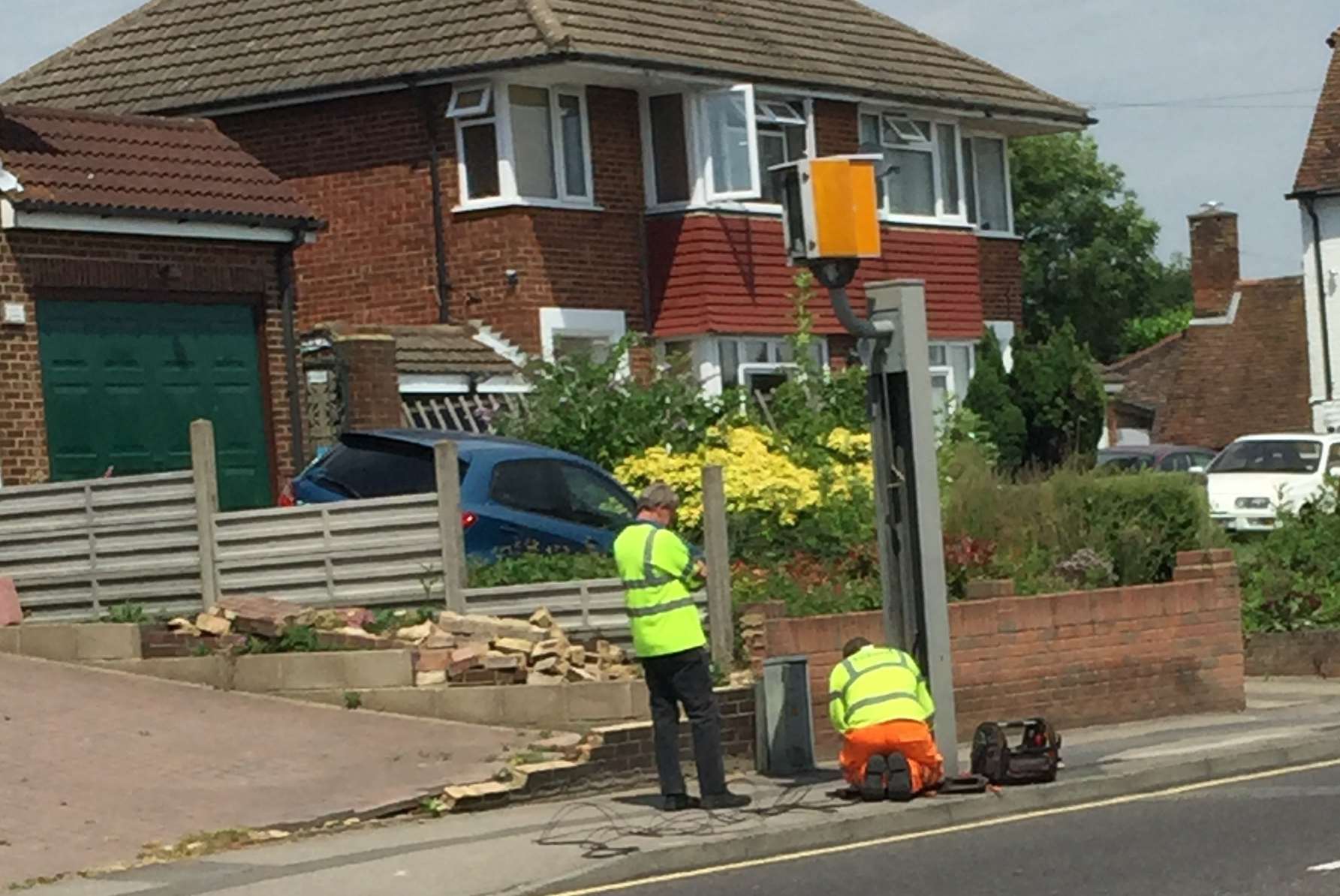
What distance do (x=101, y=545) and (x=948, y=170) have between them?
63.6 feet

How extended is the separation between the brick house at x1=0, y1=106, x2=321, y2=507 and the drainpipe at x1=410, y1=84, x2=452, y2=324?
5424 mm

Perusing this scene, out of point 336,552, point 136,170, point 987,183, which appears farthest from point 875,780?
point 987,183

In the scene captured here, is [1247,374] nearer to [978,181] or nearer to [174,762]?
[978,181]

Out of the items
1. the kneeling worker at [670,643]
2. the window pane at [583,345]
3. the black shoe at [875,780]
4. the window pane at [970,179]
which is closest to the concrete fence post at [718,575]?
the kneeling worker at [670,643]

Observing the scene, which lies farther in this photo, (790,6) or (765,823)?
(790,6)

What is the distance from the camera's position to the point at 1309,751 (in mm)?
17281

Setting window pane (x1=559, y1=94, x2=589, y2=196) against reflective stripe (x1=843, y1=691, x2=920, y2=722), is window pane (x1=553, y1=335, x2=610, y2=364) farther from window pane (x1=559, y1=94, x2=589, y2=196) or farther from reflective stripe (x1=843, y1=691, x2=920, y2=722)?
reflective stripe (x1=843, y1=691, x2=920, y2=722)

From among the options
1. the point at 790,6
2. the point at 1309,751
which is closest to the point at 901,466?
the point at 1309,751

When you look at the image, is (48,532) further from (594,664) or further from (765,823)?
(765,823)

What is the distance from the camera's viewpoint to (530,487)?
19766 millimetres

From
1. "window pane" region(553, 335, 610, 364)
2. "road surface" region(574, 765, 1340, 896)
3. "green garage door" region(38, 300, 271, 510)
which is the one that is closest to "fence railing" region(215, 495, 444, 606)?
"green garage door" region(38, 300, 271, 510)

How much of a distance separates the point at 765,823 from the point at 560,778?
1.95 meters

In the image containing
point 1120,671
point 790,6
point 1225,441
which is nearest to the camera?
point 1120,671

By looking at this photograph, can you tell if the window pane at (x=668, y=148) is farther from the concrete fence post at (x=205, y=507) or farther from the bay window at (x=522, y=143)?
the concrete fence post at (x=205, y=507)
